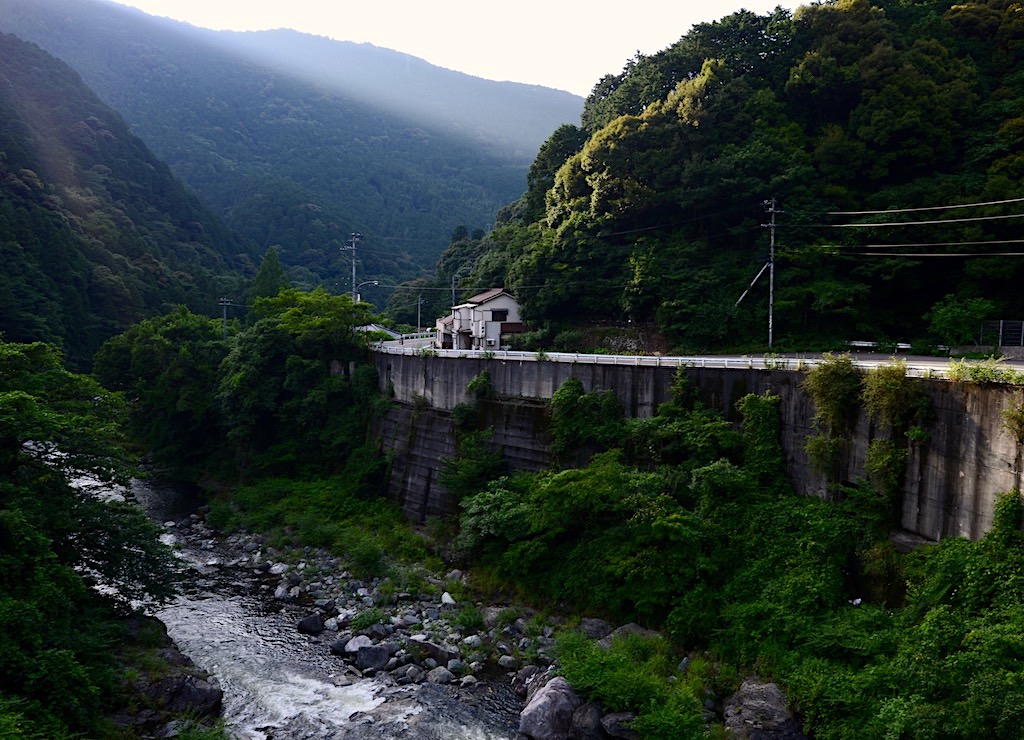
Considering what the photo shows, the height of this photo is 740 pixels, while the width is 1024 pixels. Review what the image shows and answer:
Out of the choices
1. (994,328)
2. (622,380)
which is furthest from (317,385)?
(994,328)

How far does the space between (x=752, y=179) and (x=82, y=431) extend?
88.9ft

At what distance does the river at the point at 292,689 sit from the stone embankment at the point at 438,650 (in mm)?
49

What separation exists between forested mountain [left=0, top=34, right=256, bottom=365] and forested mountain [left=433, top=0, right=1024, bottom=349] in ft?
128

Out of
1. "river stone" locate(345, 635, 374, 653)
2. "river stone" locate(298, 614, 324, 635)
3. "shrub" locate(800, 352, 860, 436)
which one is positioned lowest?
"river stone" locate(298, 614, 324, 635)

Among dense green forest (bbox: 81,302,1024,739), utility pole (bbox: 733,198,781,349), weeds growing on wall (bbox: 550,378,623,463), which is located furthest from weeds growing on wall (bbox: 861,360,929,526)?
utility pole (bbox: 733,198,781,349)

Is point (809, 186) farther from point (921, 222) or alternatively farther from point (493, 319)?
point (493, 319)

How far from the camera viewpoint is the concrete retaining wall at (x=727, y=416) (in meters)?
13.3

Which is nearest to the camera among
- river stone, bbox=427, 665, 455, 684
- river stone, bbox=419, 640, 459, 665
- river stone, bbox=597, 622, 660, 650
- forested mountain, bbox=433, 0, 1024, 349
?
river stone, bbox=597, 622, 660, 650

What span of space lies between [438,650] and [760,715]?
7.72m

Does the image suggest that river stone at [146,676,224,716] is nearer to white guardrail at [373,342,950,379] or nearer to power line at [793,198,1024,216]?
white guardrail at [373,342,950,379]

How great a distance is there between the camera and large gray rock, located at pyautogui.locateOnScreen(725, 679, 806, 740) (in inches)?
477

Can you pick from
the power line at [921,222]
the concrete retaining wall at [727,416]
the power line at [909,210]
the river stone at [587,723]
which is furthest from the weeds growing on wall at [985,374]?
the power line at [909,210]

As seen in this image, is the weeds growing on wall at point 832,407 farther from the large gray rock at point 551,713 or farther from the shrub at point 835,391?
the large gray rock at point 551,713

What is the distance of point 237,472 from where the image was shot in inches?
1339
